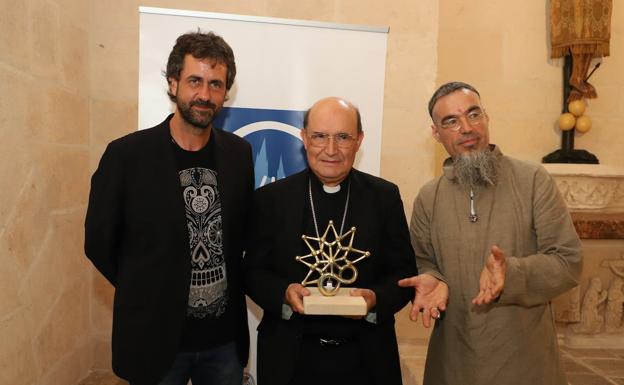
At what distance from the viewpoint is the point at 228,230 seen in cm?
227

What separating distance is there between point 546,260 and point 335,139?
40.8 inches

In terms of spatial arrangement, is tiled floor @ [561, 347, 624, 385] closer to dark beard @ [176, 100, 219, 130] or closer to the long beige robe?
the long beige robe

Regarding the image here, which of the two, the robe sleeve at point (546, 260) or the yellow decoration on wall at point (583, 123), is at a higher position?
the yellow decoration on wall at point (583, 123)

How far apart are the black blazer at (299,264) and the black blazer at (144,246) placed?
0.34 meters

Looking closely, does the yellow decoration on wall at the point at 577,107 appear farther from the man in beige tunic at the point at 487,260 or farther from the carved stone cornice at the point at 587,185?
the man in beige tunic at the point at 487,260

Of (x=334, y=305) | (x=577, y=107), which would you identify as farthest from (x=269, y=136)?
(x=577, y=107)

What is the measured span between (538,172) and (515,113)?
393 centimetres

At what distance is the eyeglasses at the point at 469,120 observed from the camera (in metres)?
2.42

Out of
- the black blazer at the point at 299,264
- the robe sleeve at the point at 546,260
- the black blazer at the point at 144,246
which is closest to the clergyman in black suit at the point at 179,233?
the black blazer at the point at 144,246

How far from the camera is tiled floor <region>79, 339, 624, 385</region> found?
399cm

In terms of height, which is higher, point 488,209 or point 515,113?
point 515,113

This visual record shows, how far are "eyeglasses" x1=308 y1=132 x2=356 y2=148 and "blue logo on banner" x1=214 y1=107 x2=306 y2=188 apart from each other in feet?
3.83

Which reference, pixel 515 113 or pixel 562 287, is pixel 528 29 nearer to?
pixel 515 113

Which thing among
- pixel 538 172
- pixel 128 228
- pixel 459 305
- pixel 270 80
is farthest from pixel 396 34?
pixel 128 228
